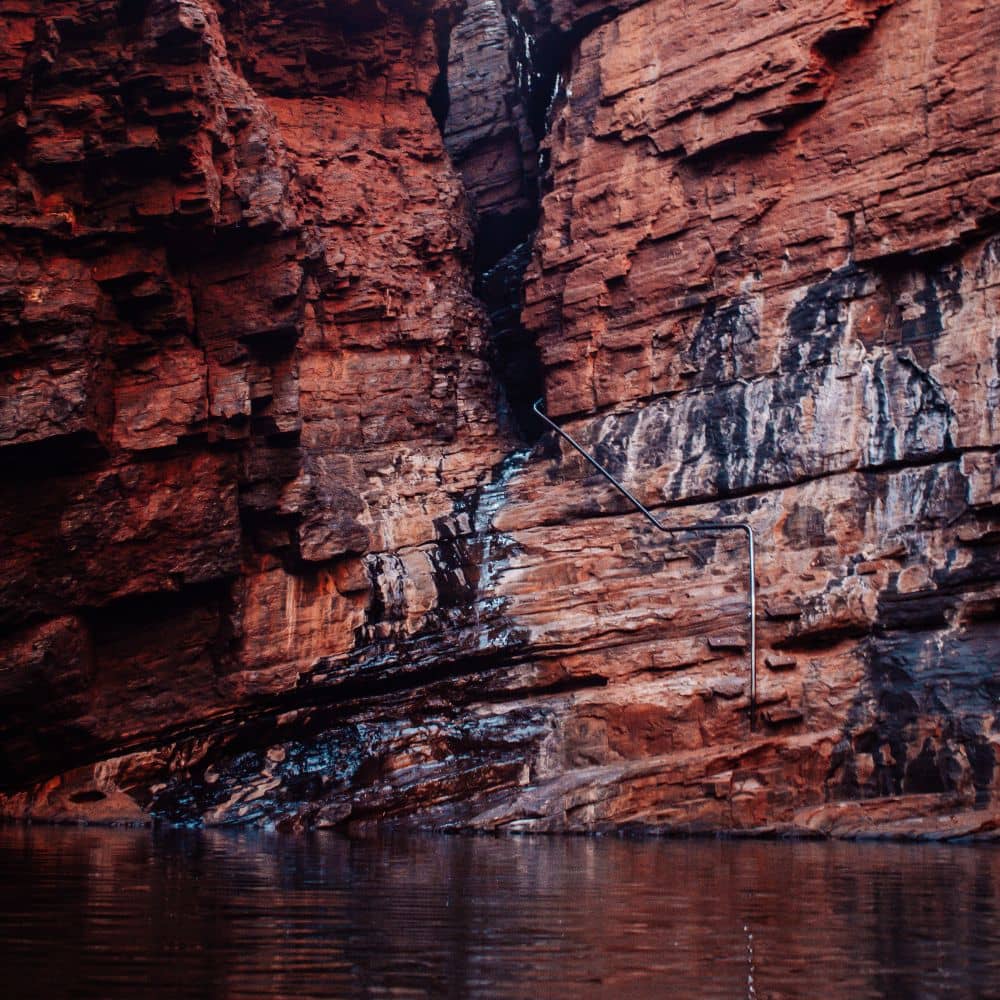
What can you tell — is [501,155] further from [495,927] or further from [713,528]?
[495,927]

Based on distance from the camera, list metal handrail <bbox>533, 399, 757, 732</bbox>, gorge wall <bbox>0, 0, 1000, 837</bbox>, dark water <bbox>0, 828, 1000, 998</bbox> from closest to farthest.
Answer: dark water <bbox>0, 828, 1000, 998</bbox>, gorge wall <bbox>0, 0, 1000, 837</bbox>, metal handrail <bbox>533, 399, 757, 732</bbox>

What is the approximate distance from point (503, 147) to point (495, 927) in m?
26.0

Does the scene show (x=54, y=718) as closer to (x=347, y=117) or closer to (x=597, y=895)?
(x=347, y=117)

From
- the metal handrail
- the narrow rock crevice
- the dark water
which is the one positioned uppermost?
the narrow rock crevice

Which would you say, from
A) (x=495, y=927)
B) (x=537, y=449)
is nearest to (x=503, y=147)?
(x=537, y=449)

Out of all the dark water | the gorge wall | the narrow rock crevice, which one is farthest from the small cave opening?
the dark water

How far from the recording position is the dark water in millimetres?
5184

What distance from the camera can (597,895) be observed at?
882 centimetres

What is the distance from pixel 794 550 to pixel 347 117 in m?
13.1

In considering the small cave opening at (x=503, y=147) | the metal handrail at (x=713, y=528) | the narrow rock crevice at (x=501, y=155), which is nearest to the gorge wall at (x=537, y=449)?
the metal handrail at (x=713, y=528)

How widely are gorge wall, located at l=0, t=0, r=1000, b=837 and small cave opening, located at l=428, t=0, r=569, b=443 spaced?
132 centimetres

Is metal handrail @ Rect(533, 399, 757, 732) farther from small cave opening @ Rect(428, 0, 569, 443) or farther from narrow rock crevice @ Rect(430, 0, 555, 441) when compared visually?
narrow rock crevice @ Rect(430, 0, 555, 441)

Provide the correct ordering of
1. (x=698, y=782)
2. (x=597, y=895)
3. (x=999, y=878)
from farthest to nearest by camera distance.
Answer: (x=698, y=782) → (x=999, y=878) → (x=597, y=895)

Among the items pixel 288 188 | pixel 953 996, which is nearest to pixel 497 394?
pixel 288 188
